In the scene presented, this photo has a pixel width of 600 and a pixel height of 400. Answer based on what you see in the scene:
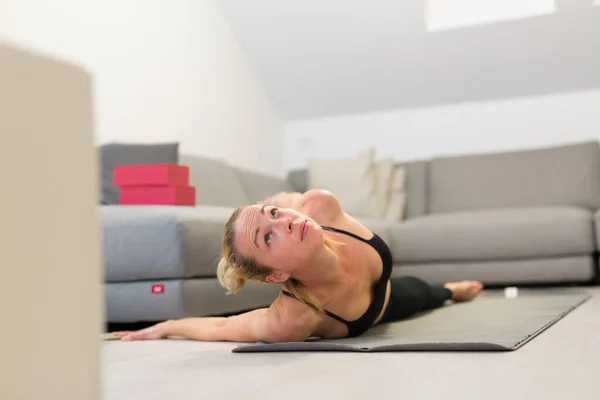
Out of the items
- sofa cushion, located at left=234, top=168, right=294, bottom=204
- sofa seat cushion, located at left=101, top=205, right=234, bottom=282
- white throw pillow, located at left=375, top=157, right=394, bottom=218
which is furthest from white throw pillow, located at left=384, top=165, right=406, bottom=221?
sofa seat cushion, located at left=101, top=205, right=234, bottom=282

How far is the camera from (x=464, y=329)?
7.04 ft

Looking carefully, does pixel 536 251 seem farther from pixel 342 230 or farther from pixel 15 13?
pixel 15 13

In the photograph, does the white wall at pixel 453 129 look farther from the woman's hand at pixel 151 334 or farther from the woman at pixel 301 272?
the woman's hand at pixel 151 334

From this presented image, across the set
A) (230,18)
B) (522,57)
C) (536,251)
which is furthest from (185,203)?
(522,57)

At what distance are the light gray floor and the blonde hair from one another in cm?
22

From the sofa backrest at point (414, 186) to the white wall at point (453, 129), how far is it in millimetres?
492

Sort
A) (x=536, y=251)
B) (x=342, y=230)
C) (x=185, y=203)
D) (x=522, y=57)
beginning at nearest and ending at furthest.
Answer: (x=342, y=230)
(x=185, y=203)
(x=536, y=251)
(x=522, y=57)

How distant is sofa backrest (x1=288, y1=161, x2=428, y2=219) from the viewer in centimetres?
507

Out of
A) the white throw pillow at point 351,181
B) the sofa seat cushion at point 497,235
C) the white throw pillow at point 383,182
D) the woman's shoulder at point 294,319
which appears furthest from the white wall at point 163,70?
the woman's shoulder at point 294,319

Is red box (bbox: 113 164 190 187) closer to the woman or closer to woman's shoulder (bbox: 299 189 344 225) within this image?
the woman

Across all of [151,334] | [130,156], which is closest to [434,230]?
[130,156]

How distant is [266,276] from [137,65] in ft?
9.42

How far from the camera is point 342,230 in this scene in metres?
2.27

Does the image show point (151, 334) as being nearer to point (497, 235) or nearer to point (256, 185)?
point (256, 185)
